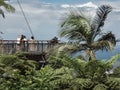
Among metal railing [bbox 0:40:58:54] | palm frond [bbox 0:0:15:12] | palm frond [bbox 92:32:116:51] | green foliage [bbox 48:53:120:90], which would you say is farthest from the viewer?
metal railing [bbox 0:40:58:54]

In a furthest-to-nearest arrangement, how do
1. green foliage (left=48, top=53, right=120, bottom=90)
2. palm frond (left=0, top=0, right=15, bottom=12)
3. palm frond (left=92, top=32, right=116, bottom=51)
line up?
palm frond (left=0, top=0, right=15, bottom=12) < palm frond (left=92, top=32, right=116, bottom=51) < green foliage (left=48, top=53, right=120, bottom=90)

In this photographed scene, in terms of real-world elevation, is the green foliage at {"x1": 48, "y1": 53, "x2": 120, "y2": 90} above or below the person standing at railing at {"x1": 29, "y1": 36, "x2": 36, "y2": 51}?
below

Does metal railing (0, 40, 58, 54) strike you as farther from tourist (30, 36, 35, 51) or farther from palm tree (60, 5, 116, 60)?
palm tree (60, 5, 116, 60)

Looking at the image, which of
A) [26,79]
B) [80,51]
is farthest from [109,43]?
[26,79]

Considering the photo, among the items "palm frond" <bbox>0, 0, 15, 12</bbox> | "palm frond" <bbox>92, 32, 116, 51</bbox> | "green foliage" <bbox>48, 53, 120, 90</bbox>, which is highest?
"palm frond" <bbox>0, 0, 15, 12</bbox>

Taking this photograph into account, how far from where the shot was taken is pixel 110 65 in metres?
26.0

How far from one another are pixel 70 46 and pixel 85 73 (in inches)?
132

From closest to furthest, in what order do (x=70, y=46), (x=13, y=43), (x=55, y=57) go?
(x=55, y=57) < (x=70, y=46) < (x=13, y=43)

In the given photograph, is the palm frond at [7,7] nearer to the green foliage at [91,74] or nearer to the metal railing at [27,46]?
the green foliage at [91,74]

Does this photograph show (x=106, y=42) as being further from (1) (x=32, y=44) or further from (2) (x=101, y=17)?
(1) (x=32, y=44)

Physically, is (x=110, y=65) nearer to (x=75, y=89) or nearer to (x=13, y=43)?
(x=75, y=89)

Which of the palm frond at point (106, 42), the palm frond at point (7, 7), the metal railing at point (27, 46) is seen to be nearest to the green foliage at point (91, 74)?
the palm frond at point (106, 42)

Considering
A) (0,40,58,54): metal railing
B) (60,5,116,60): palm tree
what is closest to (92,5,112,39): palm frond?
(60,5,116,60): palm tree

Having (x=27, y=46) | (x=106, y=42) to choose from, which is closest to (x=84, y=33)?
(x=106, y=42)
